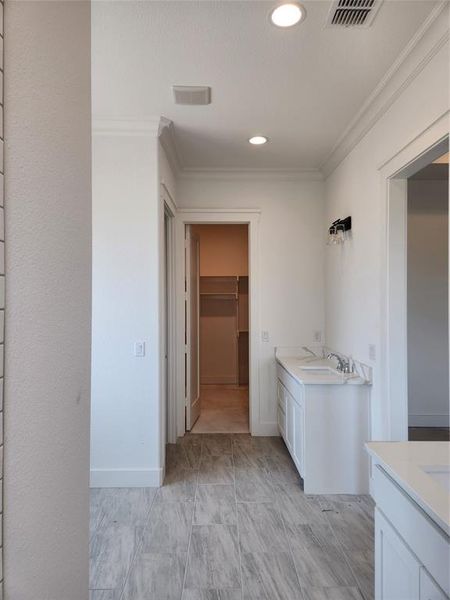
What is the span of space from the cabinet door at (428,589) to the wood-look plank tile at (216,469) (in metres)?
2.15

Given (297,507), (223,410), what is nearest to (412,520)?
(297,507)

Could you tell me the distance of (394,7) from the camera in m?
1.74

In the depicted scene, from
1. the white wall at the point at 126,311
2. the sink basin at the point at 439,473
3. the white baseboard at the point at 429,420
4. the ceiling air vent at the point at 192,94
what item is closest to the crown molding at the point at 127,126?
the white wall at the point at 126,311

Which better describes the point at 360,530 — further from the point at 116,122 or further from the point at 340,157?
the point at 116,122

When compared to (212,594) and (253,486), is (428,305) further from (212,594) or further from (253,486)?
(212,594)

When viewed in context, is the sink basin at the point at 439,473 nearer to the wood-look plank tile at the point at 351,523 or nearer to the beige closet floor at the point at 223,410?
the wood-look plank tile at the point at 351,523

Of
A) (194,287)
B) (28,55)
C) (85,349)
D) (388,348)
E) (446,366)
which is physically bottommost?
(446,366)

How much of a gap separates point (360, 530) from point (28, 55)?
2894 millimetres

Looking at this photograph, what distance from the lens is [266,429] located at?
13.3 feet

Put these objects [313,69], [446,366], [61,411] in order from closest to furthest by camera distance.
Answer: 1. [61,411]
2. [313,69]
3. [446,366]

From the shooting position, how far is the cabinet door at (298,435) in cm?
292

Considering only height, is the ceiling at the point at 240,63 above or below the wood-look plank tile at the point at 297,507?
above

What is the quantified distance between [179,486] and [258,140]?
119 inches

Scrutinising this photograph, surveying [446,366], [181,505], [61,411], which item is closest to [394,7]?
[61,411]
